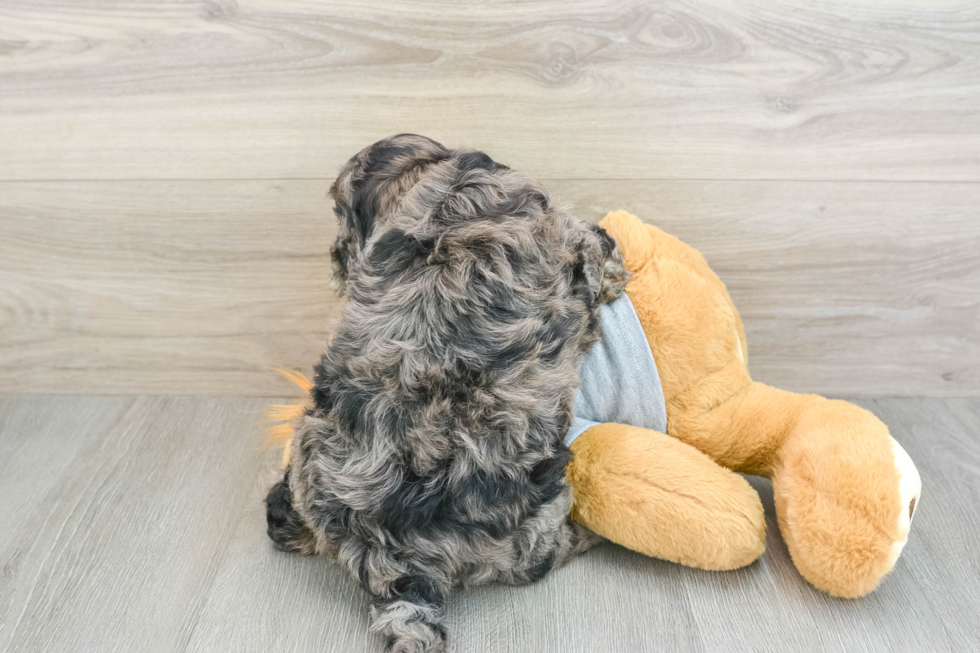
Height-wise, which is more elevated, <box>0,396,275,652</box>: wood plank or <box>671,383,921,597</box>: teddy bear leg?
<box>671,383,921,597</box>: teddy bear leg

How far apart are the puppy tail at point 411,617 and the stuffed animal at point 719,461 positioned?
23 centimetres

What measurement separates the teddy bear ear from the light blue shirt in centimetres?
6

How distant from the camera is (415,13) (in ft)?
3.59

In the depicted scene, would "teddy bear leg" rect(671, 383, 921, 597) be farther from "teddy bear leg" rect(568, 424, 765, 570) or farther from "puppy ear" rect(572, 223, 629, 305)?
"puppy ear" rect(572, 223, 629, 305)

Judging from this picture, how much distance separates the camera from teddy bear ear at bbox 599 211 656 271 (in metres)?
0.96

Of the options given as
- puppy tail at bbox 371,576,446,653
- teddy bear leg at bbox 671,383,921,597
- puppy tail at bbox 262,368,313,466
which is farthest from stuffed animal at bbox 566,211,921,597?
puppy tail at bbox 262,368,313,466

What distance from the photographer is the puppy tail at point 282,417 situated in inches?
45.1

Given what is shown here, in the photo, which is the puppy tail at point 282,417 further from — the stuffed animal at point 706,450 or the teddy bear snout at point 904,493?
the teddy bear snout at point 904,493

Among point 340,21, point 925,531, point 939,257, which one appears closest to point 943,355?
point 939,257

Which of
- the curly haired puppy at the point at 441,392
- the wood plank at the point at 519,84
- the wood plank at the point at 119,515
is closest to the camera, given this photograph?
the curly haired puppy at the point at 441,392

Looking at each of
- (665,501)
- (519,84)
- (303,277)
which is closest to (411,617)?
(665,501)


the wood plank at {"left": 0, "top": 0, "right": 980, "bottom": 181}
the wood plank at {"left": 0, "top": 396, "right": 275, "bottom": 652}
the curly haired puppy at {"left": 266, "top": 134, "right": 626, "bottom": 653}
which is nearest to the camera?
the curly haired puppy at {"left": 266, "top": 134, "right": 626, "bottom": 653}

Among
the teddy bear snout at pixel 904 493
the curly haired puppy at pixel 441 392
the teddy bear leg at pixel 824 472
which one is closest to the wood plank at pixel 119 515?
the curly haired puppy at pixel 441 392

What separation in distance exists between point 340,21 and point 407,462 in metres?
0.73
